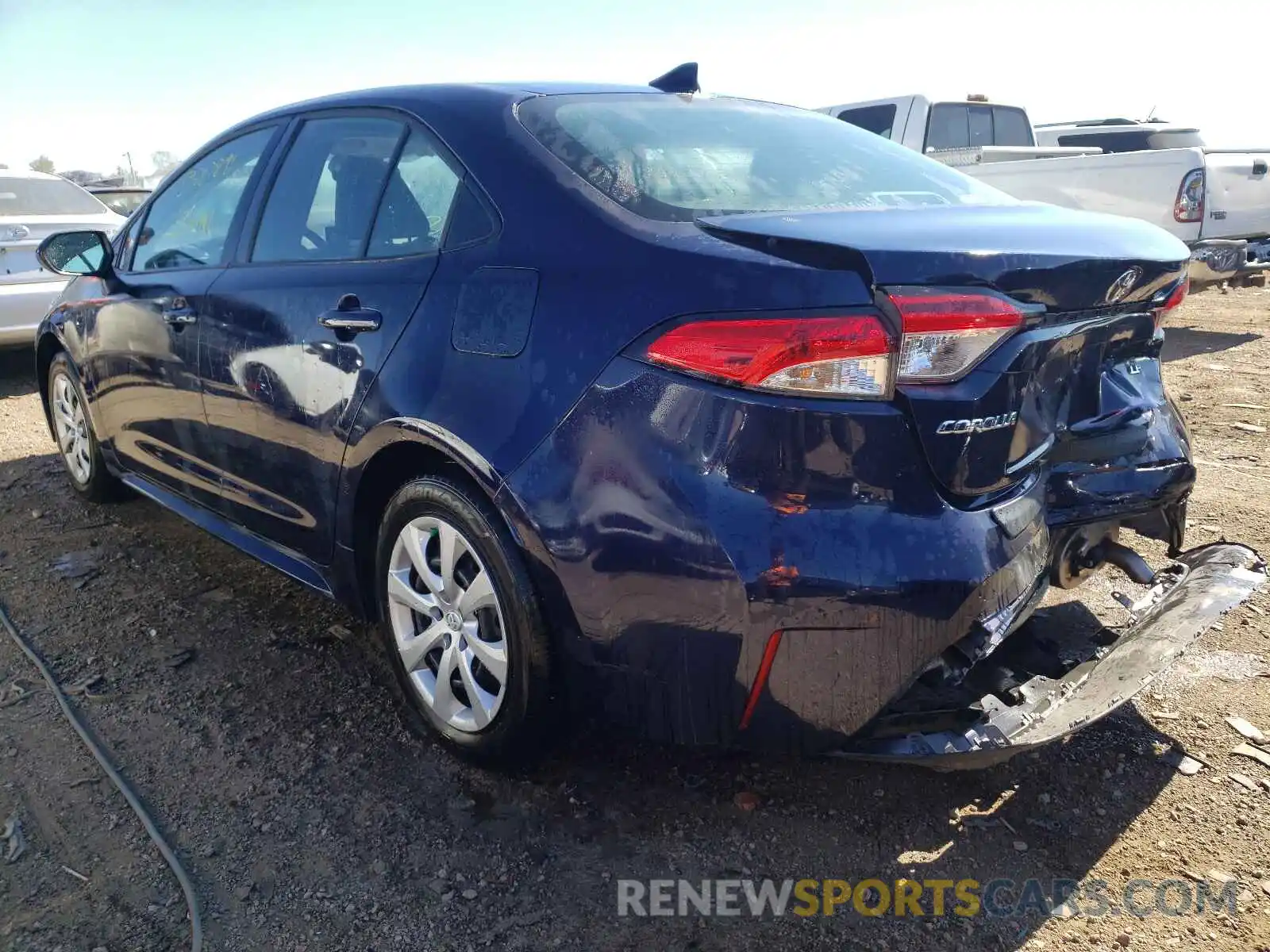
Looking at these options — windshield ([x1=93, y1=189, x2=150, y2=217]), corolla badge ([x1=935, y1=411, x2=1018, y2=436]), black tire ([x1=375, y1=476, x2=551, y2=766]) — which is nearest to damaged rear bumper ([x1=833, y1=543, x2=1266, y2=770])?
corolla badge ([x1=935, y1=411, x2=1018, y2=436])

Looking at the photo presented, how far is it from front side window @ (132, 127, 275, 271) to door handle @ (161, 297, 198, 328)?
146 mm

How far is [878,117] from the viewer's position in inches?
384

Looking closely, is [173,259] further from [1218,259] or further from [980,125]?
[980,125]

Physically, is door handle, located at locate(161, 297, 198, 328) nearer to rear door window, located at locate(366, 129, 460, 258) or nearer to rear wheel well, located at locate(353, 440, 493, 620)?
rear door window, located at locate(366, 129, 460, 258)

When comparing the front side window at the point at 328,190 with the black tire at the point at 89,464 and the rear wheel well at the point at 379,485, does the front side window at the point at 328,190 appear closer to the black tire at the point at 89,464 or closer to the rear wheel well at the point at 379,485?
the rear wheel well at the point at 379,485

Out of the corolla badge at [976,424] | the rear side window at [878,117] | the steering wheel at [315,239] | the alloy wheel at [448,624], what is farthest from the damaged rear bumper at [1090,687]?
the rear side window at [878,117]

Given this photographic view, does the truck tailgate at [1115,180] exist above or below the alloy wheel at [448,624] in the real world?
above

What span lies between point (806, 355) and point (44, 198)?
789 centimetres

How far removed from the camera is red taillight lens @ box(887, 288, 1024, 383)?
192cm

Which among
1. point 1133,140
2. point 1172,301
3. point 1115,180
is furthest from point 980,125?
point 1172,301

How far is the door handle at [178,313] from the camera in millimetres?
3385

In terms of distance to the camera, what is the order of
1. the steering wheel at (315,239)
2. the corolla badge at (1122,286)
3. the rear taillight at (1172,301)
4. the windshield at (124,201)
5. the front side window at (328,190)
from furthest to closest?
the windshield at (124,201) < the steering wheel at (315,239) < the front side window at (328,190) < the rear taillight at (1172,301) < the corolla badge at (1122,286)

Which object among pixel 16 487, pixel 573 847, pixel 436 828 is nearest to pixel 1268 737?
pixel 573 847

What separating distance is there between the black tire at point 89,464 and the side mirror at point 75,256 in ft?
1.68
